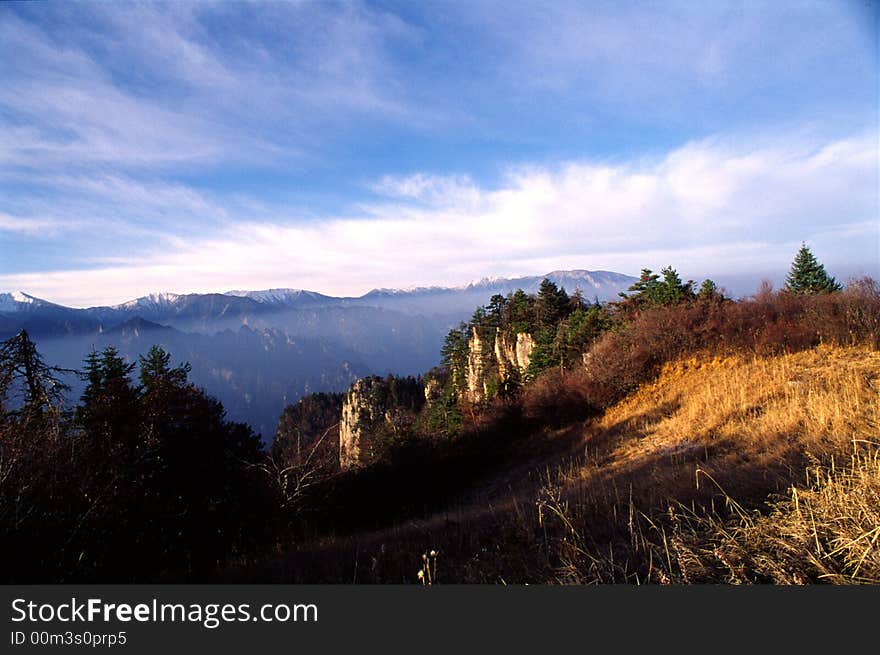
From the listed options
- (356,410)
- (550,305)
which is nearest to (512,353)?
(550,305)

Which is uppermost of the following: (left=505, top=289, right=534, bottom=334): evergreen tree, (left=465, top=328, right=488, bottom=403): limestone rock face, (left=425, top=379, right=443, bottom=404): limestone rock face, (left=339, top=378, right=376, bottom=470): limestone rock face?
(left=505, top=289, right=534, bottom=334): evergreen tree

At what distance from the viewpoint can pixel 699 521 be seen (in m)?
2.97

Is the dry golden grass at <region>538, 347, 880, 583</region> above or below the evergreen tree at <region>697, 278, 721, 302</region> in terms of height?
below

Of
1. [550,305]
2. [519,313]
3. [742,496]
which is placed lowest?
[742,496]

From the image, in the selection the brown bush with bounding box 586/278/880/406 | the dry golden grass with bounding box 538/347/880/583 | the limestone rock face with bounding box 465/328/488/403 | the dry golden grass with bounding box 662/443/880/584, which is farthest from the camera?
the limestone rock face with bounding box 465/328/488/403

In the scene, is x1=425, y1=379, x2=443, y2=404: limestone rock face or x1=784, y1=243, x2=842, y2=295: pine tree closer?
x1=784, y1=243, x2=842, y2=295: pine tree

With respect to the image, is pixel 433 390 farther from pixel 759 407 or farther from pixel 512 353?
pixel 759 407

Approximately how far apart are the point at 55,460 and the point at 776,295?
927 inches

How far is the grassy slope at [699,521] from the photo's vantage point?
2396mm

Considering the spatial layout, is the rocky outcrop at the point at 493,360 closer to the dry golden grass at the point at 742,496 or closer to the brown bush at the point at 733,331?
the brown bush at the point at 733,331

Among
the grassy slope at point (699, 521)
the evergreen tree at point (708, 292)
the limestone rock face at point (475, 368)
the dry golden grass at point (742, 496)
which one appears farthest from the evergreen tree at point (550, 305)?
the grassy slope at point (699, 521)

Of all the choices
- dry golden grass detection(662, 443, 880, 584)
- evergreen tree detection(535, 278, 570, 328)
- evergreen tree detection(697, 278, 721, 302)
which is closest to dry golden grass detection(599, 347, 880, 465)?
dry golden grass detection(662, 443, 880, 584)

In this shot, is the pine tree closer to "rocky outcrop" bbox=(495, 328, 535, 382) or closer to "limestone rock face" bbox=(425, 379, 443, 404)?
"rocky outcrop" bbox=(495, 328, 535, 382)

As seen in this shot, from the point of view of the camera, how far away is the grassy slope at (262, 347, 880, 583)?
2.40 m
